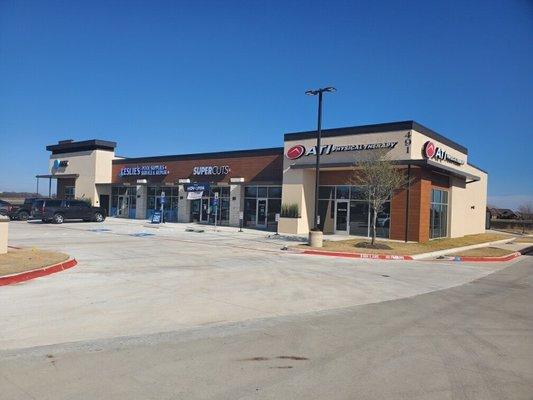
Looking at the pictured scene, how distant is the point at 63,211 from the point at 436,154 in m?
27.0

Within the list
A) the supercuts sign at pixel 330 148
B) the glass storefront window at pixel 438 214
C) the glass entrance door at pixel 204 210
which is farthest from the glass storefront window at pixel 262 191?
the glass storefront window at pixel 438 214

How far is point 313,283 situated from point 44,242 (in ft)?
45.6

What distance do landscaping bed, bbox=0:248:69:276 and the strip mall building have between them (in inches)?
687

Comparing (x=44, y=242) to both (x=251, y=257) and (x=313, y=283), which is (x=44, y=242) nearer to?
(x=251, y=257)

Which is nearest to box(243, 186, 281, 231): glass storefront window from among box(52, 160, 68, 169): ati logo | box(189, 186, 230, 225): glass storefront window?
box(189, 186, 230, 225): glass storefront window

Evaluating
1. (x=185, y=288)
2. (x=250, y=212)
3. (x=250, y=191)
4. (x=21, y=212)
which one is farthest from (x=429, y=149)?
(x=21, y=212)

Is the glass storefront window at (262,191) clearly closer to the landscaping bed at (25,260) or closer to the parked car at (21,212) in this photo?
the parked car at (21,212)

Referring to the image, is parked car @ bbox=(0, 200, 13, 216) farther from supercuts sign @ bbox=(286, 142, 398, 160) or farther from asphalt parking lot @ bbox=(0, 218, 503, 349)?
supercuts sign @ bbox=(286, 142, 398, 160)

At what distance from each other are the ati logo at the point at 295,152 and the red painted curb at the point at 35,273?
63.4 feet

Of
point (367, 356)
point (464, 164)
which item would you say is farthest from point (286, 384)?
point (464, 164)

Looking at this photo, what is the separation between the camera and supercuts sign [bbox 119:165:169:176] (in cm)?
4322

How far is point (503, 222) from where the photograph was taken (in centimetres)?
6488

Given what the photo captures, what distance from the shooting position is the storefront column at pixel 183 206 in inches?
1607

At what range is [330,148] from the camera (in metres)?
30.1
